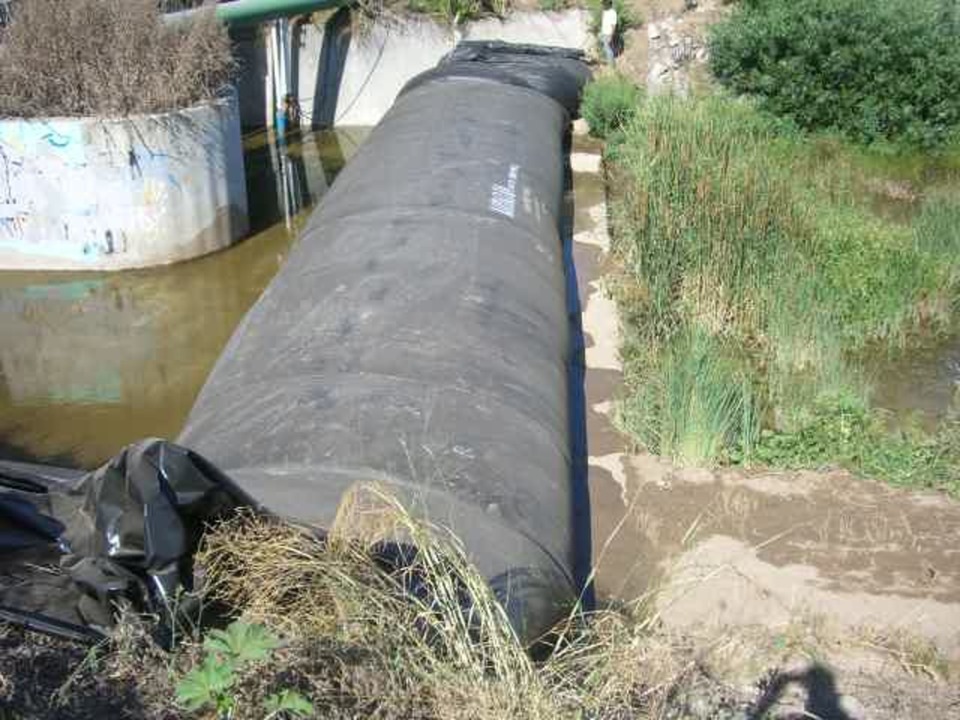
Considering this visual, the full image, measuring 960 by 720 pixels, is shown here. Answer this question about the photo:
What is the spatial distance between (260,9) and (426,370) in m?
8.03

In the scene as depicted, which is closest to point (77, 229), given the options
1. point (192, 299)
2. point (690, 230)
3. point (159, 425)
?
point (192, 299)

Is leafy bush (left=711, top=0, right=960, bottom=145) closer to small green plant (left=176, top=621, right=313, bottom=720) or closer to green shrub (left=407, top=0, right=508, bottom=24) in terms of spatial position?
green shrub (left=407, top=0, right=508, bottom=24)

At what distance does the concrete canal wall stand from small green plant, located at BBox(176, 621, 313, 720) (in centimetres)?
1192

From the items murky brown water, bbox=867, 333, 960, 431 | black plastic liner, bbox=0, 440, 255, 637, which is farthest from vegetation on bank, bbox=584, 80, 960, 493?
black plastic liner, bbox=0, 440, 255, 637

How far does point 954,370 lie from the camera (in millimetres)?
7848

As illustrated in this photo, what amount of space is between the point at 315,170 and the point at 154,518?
9563 mm

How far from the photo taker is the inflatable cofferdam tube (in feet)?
13.5

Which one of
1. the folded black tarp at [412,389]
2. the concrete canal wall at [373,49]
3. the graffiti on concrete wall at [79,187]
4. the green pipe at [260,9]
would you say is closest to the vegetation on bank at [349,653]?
the folded black tarp at [412,389]

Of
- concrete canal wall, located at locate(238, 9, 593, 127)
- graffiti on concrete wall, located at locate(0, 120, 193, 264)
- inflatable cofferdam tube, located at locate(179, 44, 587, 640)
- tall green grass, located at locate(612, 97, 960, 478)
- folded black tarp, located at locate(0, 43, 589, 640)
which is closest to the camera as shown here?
folded black tarp, located at locate(0, 43, 589, 640)

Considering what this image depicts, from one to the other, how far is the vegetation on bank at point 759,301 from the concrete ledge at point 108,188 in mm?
3683

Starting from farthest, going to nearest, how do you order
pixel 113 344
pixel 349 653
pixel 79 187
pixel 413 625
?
1. pixel 79 187
2. pixel 113 344
3. pixel 413 625
4. pixel 349 653

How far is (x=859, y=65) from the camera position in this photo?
1109 centimetres

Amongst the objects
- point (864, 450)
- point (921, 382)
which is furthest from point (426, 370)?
point (921, 382)

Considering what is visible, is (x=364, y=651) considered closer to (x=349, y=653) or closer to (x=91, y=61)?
(x=349, y=653)
